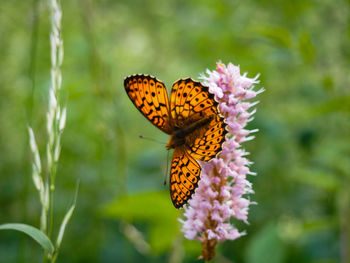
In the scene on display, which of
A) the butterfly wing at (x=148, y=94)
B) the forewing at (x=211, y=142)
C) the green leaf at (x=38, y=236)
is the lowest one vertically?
the green leaf at (x=38, y=236)

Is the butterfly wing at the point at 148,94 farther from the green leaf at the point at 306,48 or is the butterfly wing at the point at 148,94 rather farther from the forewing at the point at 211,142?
the green leaf at the point at 306,48

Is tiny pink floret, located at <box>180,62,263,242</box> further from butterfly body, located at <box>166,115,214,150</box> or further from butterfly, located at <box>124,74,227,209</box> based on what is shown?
butterfly body, located at <box>166,115,214,150</box>

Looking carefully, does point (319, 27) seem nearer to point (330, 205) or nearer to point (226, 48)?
point (226, 48)

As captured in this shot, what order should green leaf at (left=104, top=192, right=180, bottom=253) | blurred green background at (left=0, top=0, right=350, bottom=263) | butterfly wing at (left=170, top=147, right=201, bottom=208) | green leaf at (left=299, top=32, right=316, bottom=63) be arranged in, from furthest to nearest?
blurred green background at (left=0, top=0, right=350, bottom=263), green leaf at (left=104, top=192, right=180, bottom=253), green leaf at (left=299, top=32, right=316, bottom=63), butterfly wing at (left=170, top=147, right=201, bottom=208)

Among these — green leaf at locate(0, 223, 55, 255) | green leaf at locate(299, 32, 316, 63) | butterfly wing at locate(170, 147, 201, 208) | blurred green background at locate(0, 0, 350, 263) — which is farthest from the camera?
blurred green background at locate(0, 0, 350, 263)

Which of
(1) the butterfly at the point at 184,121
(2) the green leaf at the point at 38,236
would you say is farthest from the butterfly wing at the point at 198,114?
(2) the green leaf at the point at 38,236

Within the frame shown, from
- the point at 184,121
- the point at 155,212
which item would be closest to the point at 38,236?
the point at 184,121

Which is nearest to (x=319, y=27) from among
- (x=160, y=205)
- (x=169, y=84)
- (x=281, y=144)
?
(x=281, y=144)

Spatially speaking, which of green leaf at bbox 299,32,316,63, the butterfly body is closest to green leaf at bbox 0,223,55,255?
the butterfly body

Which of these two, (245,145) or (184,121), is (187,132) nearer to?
(184,121)
